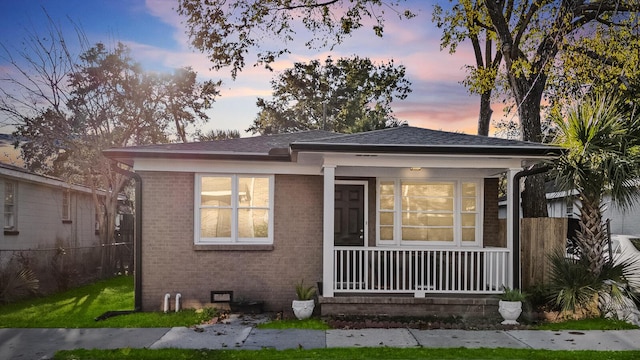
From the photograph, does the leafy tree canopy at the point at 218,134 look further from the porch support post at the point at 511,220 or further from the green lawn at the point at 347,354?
the green lawn at the point at 347,354

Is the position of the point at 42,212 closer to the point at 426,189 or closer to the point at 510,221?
the point at 426,189

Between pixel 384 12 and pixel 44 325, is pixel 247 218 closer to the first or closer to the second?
pixel 44 325

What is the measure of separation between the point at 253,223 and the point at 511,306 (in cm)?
523

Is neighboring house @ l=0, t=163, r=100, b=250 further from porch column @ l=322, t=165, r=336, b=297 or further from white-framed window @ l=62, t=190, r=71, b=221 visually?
porch column @ l=322, t=165, r=336, b=297

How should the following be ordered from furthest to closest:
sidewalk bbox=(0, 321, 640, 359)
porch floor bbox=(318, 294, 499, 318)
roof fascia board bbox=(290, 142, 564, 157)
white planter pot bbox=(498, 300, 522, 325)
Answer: porch floor bbox=(318, 294, 499, 318) → roof fascia board bbox=(290, 142, 564, 157) → white planter pot bbox=(498, 300, 522, 325) → sidewalk bbox=(0, 321, 640, 359)

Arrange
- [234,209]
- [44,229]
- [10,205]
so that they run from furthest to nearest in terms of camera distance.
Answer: [44,229]
[10,205]
[234,209]

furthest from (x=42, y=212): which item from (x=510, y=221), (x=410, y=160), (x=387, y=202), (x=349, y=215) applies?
(x=510, y=221)

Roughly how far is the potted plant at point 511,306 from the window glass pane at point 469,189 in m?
2.85

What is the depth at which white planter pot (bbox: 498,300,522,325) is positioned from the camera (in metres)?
10.1

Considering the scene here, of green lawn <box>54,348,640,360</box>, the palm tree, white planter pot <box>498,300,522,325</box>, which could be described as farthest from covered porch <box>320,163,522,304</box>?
green lawn <box>54,348,640,360</box>

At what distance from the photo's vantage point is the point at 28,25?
1956cm

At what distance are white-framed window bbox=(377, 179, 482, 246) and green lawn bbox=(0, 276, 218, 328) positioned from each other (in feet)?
14.6

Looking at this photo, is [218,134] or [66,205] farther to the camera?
[218,134]

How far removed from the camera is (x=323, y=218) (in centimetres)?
1169
